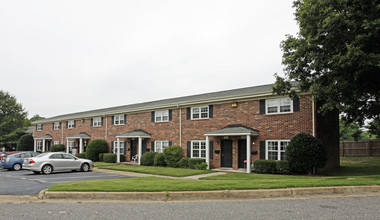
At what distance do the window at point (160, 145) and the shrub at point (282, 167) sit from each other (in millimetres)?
9728

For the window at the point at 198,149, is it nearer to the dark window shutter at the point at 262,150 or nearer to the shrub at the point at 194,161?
the shrub at the point at 194,161

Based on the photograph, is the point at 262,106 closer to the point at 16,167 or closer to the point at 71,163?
the point at 71,163

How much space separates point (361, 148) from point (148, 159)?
21.1 metres

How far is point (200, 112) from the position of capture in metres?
21.2

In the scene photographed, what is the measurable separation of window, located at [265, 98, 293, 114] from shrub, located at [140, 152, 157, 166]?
960 centimetres

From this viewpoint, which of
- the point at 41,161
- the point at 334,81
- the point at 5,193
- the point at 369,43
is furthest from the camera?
the point at 41,161

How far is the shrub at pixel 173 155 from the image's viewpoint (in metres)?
20.9

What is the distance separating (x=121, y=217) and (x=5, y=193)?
19.7 ft

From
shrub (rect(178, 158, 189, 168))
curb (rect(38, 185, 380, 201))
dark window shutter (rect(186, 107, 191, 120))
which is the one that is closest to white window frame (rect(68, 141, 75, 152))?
dark window shutter (rect(186, 107, 191, 120))

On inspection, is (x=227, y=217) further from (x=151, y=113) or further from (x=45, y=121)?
(x=45, y=121)

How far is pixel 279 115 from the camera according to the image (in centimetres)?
1719

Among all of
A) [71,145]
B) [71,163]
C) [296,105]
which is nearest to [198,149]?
[296,105]

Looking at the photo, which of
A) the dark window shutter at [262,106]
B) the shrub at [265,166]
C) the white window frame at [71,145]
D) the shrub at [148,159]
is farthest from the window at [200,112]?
the white window frame at [71,145]

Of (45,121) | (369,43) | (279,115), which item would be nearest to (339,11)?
(369,43)
